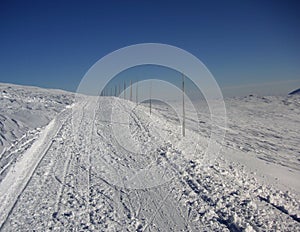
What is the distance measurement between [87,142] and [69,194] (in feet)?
22.4

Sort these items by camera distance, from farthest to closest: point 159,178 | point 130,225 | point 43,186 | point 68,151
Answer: point 68,151 → point 159,178 → point 43,186 → point 130,225

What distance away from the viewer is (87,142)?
14.5m

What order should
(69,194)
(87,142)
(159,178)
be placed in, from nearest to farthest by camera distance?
(69,194), (159,178), (87,142)

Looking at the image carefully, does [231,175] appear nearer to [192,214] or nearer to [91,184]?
[192,214]

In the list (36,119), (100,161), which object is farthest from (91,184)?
(36,119)

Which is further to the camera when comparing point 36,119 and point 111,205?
point 36,119

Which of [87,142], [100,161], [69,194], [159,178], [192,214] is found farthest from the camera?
[87,142]

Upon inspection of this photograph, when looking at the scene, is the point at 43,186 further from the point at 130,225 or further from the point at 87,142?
the point at 87,142

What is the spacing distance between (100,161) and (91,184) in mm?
2544

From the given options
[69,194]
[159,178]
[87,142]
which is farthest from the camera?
[87,142]

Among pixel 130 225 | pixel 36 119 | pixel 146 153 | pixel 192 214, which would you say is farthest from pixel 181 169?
pixel 36 119

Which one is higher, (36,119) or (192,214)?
(36,119)

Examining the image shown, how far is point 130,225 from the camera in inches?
242

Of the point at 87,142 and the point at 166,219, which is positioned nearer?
the point at 166,219
